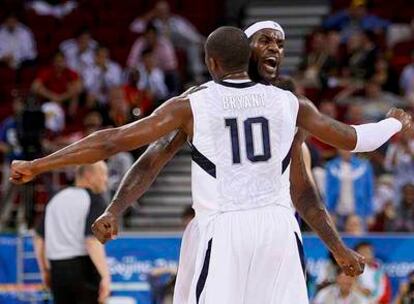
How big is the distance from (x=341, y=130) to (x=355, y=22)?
1239 cm

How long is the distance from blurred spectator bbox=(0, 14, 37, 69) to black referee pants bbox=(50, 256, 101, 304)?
9.05m

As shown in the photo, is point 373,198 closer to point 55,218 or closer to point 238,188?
point 55,218

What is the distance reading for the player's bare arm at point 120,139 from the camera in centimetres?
623

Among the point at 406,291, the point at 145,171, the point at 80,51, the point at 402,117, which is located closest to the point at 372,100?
the point at 80,51

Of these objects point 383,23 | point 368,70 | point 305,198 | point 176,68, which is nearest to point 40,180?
point 176,68

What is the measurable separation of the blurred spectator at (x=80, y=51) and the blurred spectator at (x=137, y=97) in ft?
3.74

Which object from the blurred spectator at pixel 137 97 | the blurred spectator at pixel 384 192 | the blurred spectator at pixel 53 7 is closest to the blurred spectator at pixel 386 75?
the blurred spectator at pixel 384 192

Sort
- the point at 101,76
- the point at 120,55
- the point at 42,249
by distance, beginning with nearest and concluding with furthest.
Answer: the point at 42,249, the point at 101,76, the point at 120,55

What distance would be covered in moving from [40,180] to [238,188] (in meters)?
9.82

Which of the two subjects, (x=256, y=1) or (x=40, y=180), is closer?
(x=40, y=180)

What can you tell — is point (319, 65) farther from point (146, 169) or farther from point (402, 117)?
point (146, 169)

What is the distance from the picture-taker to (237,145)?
6270mm

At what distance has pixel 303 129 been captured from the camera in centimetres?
663

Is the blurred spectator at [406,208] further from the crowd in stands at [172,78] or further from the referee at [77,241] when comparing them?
the referee at [77,241]
